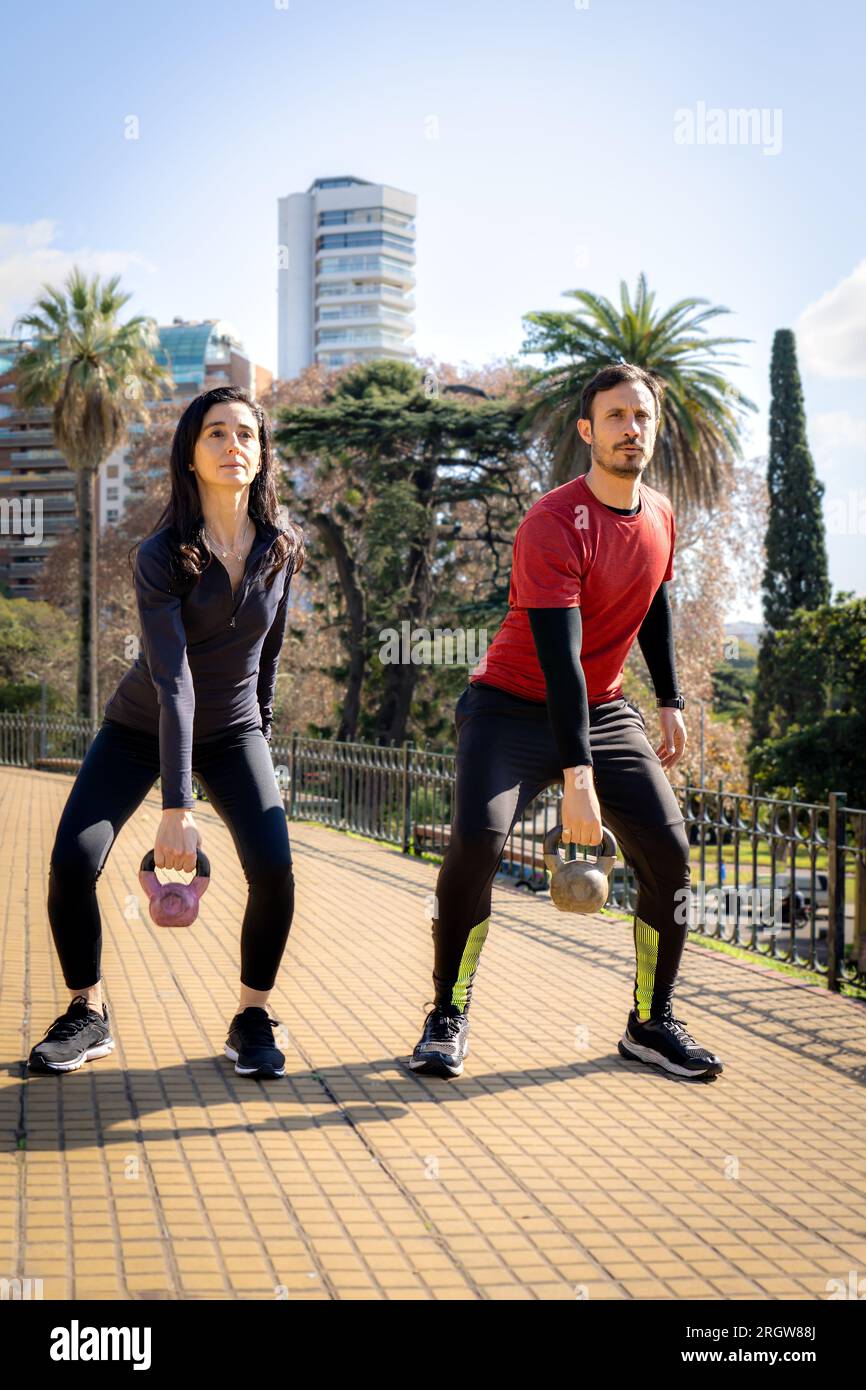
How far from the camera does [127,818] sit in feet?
13.5

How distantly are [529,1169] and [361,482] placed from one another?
3065 cm

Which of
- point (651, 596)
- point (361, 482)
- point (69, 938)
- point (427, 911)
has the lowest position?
point (427, 911)

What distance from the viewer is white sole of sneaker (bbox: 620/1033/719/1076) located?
15.0 feet

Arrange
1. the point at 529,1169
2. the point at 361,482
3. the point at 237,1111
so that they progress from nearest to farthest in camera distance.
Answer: the point at 529,1169
the point at 237,1111
the point at 361,482

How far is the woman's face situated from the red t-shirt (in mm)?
832

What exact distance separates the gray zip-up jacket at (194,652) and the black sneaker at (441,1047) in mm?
1078

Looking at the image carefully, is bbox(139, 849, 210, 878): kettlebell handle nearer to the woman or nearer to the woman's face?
the woman

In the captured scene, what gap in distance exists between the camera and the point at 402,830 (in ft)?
38.8

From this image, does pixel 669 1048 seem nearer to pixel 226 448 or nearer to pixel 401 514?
pixel 226 448

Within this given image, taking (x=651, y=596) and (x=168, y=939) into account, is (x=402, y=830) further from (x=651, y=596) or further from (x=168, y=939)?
(x=651, y=596)

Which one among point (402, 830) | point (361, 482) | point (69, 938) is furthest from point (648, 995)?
point (361, 482)

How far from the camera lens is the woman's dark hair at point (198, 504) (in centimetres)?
402
